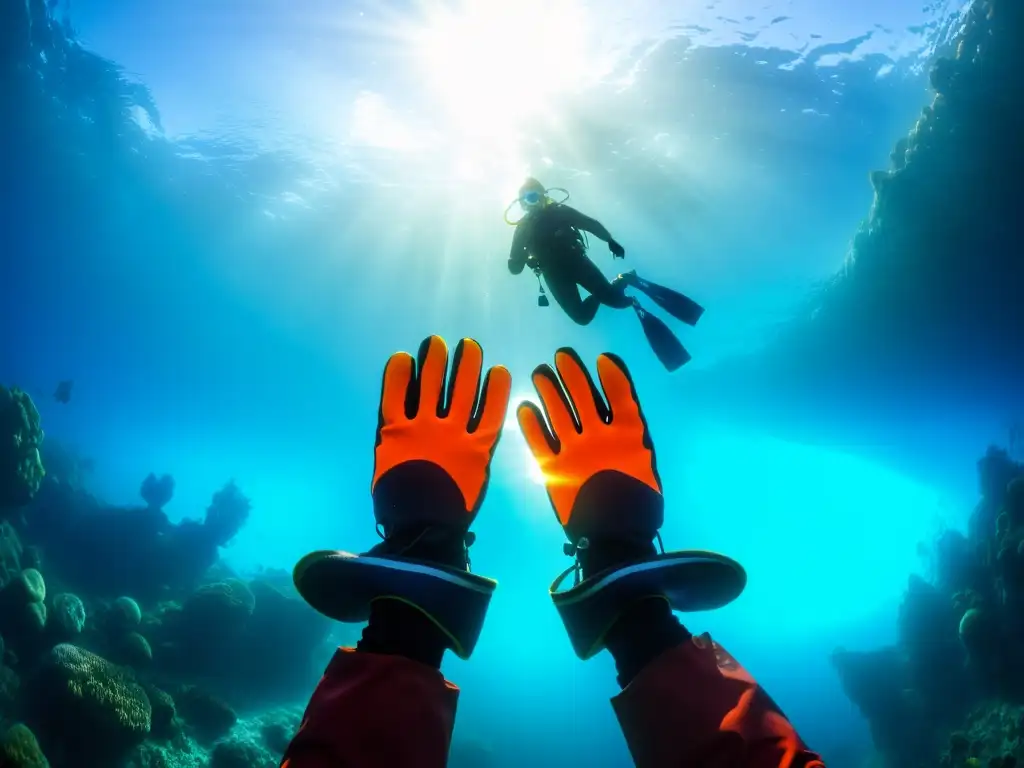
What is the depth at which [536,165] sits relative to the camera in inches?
770

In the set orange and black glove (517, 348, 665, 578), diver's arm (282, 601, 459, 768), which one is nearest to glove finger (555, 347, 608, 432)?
orange and black glove (517, 348, 665, 578)

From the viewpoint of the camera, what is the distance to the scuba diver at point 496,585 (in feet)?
5.67

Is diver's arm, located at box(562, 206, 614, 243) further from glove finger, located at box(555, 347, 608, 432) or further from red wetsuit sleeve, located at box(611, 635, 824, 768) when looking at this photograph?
red wetsuit sleeve, located at box(611, 635, 824, 768)

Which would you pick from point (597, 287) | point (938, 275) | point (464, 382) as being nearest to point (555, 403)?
point (464, 382)

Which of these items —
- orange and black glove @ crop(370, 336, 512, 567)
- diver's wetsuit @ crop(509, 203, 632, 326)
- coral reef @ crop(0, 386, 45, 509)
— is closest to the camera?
orange and black glove @ crop(370, 336, 512, 567)

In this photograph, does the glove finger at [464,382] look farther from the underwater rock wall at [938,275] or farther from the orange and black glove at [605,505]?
the underwater rock wall at [938,275]

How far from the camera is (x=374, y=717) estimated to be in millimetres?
1718

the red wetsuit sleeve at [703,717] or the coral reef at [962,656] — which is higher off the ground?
the coral reef at [962,656]

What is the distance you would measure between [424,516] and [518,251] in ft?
17.9

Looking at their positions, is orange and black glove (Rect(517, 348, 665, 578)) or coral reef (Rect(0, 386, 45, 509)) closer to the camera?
orange and black glove (Rect(517, 348, 665, 578))

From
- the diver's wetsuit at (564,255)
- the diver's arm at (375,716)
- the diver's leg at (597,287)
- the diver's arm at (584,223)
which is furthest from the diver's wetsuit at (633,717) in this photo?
the diver's arm at (584,223)

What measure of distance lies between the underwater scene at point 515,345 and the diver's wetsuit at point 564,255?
0.06 metres

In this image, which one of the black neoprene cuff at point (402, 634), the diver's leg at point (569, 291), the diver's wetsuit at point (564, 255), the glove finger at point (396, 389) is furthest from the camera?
the diver's leg at point (569, 291)

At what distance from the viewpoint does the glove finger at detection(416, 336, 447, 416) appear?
3.23m
